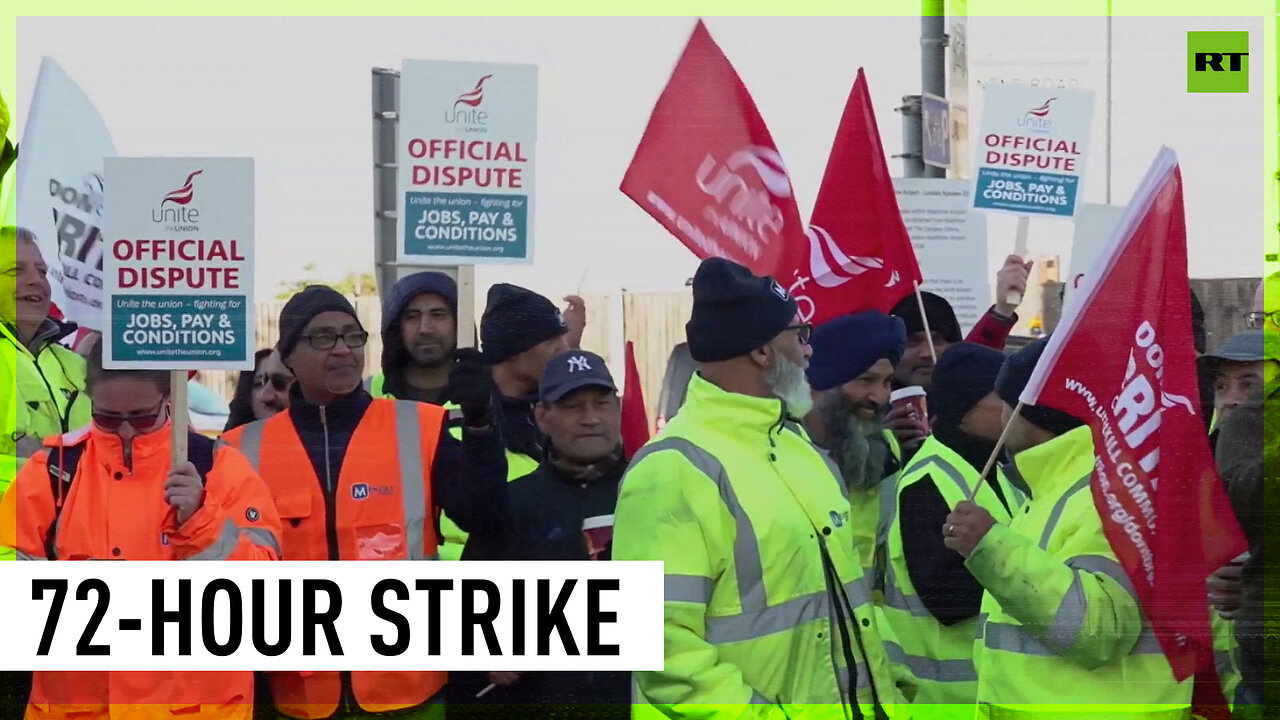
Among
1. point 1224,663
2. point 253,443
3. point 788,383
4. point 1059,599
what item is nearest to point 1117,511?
point 1059,599

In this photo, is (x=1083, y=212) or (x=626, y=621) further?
(x=1083, y=212)

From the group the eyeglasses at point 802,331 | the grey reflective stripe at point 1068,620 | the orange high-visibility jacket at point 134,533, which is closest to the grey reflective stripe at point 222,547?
the orange high-visibility jacket at point 134,533

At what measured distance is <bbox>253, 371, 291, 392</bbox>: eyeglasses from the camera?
3.87 metres

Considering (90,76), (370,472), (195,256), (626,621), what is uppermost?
(90,76)

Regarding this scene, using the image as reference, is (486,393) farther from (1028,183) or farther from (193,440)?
(1028,183)

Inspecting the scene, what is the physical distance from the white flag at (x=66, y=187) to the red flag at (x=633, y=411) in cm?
116

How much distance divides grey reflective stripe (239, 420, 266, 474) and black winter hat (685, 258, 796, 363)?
99 cm

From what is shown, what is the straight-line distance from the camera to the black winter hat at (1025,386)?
3896mm

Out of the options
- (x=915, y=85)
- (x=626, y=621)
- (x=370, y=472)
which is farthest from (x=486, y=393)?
(x=915, y=85)

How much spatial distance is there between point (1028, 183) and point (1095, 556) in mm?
870

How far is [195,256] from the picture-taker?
378 cm

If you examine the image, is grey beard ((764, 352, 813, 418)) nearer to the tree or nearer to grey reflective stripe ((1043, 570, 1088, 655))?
grey reflective stripe ((1043, 570, 1088, 655))

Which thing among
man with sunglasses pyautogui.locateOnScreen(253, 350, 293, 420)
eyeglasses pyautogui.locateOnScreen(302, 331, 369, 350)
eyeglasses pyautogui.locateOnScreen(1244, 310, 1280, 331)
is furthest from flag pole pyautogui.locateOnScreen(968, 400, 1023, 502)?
man with sunglasses pyautogui.locateOnScreen(253, 350, 293, 420)
